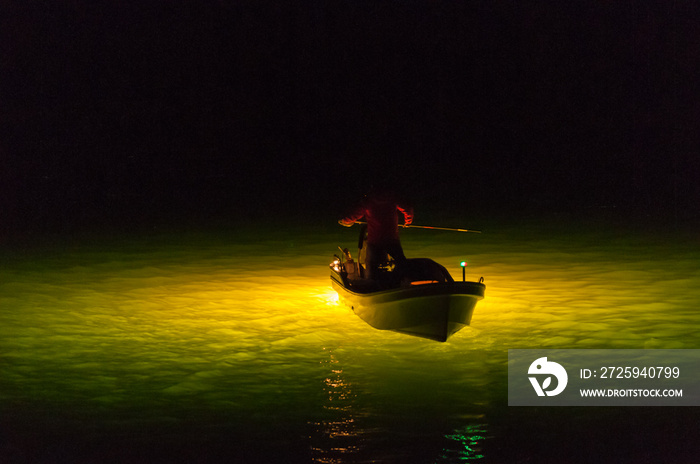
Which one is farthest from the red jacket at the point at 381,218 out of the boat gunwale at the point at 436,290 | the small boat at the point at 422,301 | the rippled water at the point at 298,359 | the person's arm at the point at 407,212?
the rippled water at the point at 298,359

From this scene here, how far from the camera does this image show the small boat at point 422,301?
31.2ft

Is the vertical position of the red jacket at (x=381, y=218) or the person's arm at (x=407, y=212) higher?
the person's arm at (x=407, y=212)

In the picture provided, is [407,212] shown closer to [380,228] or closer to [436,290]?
[380,228]

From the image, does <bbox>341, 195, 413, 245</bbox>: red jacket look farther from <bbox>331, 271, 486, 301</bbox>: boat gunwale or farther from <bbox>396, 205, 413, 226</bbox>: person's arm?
<bbox>331, 271, 486, 301</bbox>: boat gunwale

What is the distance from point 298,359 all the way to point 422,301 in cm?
138

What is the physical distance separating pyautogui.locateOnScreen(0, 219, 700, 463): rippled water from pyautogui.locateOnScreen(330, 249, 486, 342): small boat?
8.8 inches

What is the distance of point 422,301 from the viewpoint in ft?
31.4

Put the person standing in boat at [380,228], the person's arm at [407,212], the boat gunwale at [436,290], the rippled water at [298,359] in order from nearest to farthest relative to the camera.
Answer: the rippled water at [298,359] → the boat gunwale at [436,290] → the person standing in boat at [380,228] → the person's arm at [407,212]

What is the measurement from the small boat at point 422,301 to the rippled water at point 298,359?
22cm

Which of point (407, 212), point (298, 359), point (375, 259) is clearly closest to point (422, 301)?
point (375, 259)

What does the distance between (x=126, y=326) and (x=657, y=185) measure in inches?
1061

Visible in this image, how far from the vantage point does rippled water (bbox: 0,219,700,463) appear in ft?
21.9

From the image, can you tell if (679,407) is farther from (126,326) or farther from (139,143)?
(139,143)

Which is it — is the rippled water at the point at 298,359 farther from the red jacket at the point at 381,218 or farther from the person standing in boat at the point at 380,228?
the red jacket at the point at 381,218
